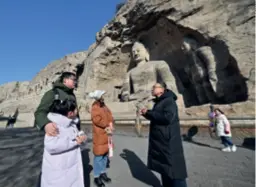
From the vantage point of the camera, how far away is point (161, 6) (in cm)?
960

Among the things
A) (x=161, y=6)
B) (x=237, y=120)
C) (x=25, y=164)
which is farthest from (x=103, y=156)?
(x=161, y=6)

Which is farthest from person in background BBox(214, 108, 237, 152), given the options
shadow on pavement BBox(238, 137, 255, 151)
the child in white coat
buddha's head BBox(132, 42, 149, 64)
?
buddha's head BBox(132, 42, 149, 64)

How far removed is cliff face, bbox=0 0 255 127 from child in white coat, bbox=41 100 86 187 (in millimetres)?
5698

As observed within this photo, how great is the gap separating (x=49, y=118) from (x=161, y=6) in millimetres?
9700

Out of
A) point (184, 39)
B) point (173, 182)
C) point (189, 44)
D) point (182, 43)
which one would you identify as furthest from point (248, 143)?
point (182, 43)

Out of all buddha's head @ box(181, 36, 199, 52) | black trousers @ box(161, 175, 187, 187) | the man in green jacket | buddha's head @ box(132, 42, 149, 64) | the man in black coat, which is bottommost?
black trousers @ box(161, 175, 187, 187)

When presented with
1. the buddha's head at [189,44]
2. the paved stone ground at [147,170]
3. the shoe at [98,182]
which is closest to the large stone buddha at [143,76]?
the buddha's head at [189,44]

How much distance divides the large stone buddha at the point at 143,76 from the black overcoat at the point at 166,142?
7.65 m

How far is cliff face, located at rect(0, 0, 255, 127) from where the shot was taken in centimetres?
643

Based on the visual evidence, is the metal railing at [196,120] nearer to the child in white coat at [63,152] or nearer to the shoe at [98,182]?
the shoe at [98,182]

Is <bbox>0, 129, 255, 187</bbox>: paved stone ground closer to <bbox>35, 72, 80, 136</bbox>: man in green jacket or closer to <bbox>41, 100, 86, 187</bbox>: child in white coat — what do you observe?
<bbox>41, 100, 86, 187</bbox>: child in white coat

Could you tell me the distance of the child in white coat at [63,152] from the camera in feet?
5.21

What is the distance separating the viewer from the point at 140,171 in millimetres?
3176

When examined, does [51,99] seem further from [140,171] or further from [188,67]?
[188,67]
